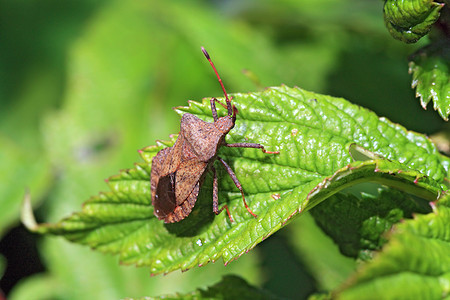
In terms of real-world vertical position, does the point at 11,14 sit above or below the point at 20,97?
above

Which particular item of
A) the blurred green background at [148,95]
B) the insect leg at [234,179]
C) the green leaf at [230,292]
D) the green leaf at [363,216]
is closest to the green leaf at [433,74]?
the green leaf at [363,216]

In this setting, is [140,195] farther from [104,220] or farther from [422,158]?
[422,158]

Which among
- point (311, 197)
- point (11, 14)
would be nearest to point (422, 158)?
point (311, 197)

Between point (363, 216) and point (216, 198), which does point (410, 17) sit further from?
point (216, 198)

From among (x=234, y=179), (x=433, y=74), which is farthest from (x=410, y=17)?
(x=234, y=179)

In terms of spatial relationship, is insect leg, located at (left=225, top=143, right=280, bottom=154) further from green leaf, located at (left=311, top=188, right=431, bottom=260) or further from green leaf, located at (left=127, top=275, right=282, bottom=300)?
green leaf, located at (left=127, top=275, right=282, bottom=300)

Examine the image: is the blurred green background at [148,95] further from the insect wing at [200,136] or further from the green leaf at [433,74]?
the green leaf at [433,74]

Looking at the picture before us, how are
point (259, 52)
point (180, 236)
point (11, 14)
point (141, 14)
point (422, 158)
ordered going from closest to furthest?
point (422, 158) < point (180, 236) < point (259, 52) < point (141, 14) < point (11, 14)
